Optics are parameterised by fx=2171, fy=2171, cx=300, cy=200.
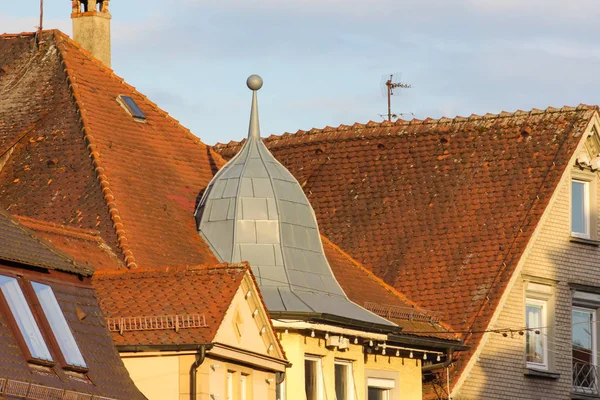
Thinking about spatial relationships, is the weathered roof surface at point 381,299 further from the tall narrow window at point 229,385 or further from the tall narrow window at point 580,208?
the tall narrow window at point 229,385

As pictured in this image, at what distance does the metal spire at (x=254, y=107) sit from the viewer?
41625mm

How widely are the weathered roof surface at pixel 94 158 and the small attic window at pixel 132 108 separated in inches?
4.9

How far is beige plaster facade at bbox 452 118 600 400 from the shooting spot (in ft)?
144

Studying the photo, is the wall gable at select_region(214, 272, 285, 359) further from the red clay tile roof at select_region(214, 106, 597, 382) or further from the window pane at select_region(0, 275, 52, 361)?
the red clay tile roof at select_region(214, 106, 597, 382)

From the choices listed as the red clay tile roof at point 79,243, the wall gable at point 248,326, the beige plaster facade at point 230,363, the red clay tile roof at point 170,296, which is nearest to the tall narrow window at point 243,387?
the beige plaster facade at point 230,363

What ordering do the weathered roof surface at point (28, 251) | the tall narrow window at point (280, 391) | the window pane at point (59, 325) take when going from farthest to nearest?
the tall narrow window at point (280, 391)
the weathered roof surface at point (28, 251)
the window pane at point (59, 325)

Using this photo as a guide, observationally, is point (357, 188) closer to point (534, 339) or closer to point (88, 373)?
point (534, 339)

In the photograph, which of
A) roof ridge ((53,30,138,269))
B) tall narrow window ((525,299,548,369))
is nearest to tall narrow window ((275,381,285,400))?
roof ridge ((53,30,138,269))

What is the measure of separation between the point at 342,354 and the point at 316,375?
0.81 metres

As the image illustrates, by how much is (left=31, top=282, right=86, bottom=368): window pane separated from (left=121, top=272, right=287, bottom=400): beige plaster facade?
8.81 ft

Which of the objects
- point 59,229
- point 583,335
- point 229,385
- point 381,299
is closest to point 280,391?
point 229,385

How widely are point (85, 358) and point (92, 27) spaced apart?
17.9m

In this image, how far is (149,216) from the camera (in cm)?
3997

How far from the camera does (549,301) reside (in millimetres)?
45938
